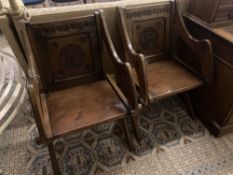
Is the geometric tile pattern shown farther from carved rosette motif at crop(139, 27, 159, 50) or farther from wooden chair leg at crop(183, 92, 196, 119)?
carved rosette motif at crop(139, 27, 159, 50)

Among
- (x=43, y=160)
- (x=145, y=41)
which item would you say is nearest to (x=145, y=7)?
(x=145, y=41)

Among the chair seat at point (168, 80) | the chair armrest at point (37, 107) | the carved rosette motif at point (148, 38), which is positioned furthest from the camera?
the carved rosette motif at point (148, 38)

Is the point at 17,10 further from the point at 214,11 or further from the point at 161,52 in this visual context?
the point at 214,11

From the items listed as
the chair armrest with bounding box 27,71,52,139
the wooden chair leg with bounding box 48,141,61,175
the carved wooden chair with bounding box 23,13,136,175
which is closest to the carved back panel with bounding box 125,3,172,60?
the carved wooden chair with bounding box 23,13,136,175

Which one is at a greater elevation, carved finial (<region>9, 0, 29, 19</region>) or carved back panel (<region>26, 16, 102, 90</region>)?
carved finial (<region>9, 0, 29, 19</region>)

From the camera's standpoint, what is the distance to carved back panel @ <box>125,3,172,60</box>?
127cm

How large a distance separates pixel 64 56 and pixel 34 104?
0.45 meters

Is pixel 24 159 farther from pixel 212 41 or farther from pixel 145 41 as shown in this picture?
pixel 212 41

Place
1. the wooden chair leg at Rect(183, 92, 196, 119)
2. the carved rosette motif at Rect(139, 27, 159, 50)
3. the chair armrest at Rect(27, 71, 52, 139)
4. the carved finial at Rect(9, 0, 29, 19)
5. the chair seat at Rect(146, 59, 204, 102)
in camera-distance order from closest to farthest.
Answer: the chair armrest at Rect(27, 71, 52, 139) → the carved finial at Rect(9, 0, 29, 19) → the chair seat at Rect(146, 59, 204, 102) → the carved rosette motif at Rect(139, 27, 159, 50) → the wooden chair leg at Rect(183, 92, 196, 119)

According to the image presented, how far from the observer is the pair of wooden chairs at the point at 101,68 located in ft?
3.54

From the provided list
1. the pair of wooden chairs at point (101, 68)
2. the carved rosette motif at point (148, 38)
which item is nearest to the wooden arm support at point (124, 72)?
the pair of wooden chairs at point (101, 68)

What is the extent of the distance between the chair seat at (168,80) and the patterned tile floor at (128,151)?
15.0 inches

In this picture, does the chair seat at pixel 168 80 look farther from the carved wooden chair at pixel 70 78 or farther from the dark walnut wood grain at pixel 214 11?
the dark walnut wood grain at pixel 214 11

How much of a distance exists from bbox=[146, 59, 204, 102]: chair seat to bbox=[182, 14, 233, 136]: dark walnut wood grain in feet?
0.42
